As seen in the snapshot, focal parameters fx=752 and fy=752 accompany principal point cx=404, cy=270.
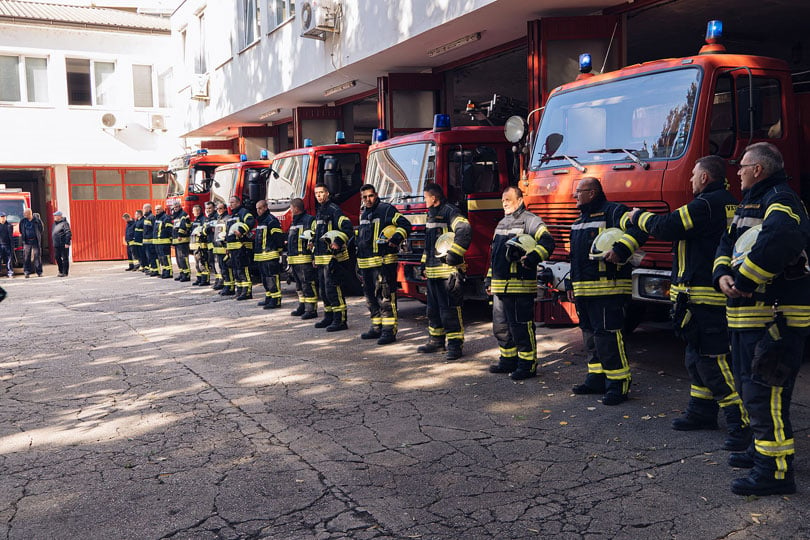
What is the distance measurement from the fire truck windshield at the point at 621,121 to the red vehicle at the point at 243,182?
795cm

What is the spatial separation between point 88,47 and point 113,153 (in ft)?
12.4

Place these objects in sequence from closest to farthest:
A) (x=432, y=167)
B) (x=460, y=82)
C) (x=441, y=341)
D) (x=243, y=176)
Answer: (x=441, y=341), (x=432, y=167), (x=243, y=176), (x=460, y=82)

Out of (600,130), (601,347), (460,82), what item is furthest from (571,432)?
(460,82)

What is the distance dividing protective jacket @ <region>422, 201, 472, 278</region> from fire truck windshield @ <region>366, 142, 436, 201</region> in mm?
1480

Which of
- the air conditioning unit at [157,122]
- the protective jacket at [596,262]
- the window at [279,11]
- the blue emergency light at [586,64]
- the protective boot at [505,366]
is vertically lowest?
the protective boot at [505,366]

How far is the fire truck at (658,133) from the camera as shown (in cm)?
608

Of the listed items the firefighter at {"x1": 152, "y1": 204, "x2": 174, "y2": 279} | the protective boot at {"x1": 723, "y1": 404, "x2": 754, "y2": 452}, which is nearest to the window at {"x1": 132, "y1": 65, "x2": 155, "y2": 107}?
the firefighter at {"x1": 152, "y1": 204, "x2": 174, "y2": 279}

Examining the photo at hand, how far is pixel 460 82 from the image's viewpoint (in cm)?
1656

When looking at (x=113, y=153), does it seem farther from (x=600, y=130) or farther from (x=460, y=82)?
(x=600, y=130)

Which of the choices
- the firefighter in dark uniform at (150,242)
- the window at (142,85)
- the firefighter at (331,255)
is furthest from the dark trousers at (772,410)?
the window at (142,85)

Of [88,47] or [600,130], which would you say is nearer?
[600,130]

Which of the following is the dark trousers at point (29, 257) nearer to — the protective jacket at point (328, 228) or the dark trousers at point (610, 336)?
the protective jacket at point (328, 228)

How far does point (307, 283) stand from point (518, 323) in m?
4.62

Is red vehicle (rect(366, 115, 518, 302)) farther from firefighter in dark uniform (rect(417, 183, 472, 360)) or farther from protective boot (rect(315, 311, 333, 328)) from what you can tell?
firefighter in dark uniform (rect(417, 183, 472, 360))
